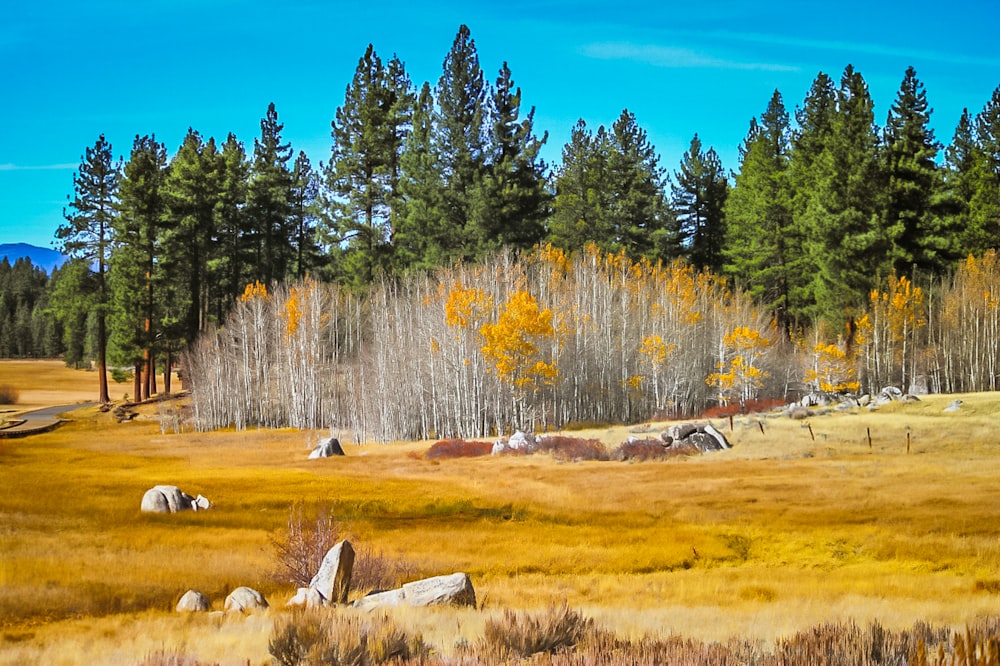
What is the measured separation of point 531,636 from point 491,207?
45.9m

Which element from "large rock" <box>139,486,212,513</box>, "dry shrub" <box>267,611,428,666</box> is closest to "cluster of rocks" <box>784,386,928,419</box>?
"large rock" <box>139,486,212,513</box>

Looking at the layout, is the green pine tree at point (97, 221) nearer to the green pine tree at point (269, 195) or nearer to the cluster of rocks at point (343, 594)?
the green pine tree at point (269, 195)

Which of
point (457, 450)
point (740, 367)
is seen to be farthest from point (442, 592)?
point (740, 367)

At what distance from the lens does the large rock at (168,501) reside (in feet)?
68.7

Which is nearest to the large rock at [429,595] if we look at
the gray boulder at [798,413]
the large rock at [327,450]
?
the large rock at [327,450]

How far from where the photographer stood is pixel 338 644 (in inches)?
306

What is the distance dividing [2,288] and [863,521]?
445 ft

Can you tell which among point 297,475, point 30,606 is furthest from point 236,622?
point 297,475

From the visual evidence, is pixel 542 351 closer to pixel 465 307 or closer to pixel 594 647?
pixel 465 307

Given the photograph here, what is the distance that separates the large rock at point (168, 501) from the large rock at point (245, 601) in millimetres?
9651

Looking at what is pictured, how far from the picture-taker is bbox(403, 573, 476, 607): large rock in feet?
37.7

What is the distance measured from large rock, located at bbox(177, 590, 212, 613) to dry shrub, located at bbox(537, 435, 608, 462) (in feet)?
68.9

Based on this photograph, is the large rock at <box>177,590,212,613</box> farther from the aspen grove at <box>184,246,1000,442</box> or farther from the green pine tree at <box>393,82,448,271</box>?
the green pine tree at <box>393,82,448,271</box>

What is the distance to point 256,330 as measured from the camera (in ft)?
178
